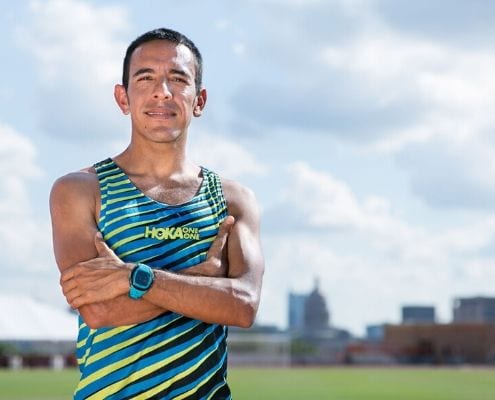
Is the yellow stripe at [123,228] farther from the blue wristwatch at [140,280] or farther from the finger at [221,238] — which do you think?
the finger at [221,238]

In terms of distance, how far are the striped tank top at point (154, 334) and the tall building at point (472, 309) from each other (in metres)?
153

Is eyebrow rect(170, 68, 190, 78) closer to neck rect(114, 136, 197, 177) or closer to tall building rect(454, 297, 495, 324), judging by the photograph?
neck rect(114, 136, 197, 177)

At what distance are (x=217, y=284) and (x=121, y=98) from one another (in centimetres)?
76

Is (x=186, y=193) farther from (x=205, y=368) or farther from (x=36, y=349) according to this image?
(x=36, y=349)

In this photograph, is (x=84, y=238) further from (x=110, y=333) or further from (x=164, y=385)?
(x=164, y=385)

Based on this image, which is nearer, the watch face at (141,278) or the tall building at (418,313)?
the watch face at (141,278)

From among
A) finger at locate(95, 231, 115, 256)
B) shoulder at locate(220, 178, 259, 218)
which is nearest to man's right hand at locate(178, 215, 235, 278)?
shoulder at locate(220, 178, 259, 218)

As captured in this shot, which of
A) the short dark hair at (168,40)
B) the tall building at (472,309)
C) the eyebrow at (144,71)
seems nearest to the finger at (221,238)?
the short dark hair at (168,40)

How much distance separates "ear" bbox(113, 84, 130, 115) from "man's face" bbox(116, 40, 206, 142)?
0.10m

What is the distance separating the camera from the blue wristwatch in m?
3.43

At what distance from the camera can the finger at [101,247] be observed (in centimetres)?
351

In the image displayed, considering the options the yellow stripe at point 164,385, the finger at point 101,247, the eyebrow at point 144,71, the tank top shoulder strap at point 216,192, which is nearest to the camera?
the yellow stripe at point 164,385

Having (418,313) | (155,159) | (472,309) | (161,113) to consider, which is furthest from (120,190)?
(418,313)

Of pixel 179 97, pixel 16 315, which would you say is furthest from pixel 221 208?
pixel 16 315
